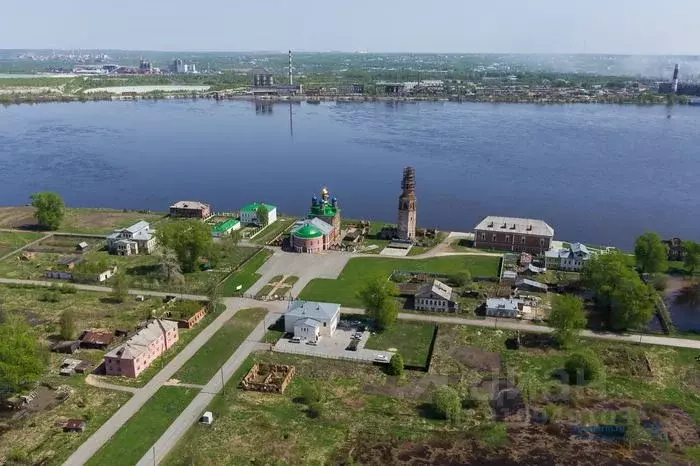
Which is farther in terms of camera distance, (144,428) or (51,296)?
(51,296)

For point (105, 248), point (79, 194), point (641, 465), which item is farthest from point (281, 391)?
point (79, 194)

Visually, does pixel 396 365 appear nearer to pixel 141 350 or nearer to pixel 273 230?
pixel 141 350

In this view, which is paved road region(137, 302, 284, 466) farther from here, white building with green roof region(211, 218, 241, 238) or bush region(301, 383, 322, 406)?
white building with green roof region(211, 218, 241, 238)

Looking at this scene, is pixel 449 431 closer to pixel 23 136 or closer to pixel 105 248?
pixel 105 248

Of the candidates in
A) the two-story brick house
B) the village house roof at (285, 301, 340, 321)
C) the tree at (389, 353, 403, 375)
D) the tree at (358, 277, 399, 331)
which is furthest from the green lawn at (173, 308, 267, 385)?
the tree at (389, 353, 403, 375)

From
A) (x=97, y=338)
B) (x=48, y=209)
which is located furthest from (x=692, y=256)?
(x=48, y=209)

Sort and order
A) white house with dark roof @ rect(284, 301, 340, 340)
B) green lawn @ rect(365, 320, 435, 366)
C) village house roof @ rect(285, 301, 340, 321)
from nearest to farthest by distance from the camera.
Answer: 1. green lawn @ rect(365, 320, 435, 366)
2. white house with dark roof @ rect(284, 301, 340, 340)
3. village house roof @ rect(285, 301, 340, 321)

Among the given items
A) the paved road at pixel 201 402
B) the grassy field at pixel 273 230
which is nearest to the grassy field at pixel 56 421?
the paved road at pixel 201 402
